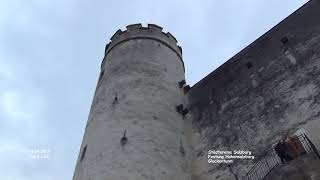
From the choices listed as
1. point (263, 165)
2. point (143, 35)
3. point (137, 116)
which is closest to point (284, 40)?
point (263, 165)

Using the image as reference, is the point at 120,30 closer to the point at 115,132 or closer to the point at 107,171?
the point at 115,132

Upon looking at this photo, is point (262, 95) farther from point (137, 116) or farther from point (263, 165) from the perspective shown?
point (137, 116)

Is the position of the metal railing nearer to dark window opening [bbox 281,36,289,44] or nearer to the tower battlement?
dark window opening [bbox 281,36,289,44]

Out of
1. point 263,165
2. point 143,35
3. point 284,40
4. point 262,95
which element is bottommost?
point 263,165

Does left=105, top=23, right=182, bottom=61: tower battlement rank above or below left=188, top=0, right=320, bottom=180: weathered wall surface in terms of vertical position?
above

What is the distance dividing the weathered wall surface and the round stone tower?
1.06m

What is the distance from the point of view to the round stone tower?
1171 cm

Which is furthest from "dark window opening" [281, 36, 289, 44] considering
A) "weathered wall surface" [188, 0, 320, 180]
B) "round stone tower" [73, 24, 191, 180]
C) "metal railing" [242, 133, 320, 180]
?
"round stone tower" [73, 24, 191, 180]

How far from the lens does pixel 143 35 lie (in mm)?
18578

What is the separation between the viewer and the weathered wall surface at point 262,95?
35.5 ft

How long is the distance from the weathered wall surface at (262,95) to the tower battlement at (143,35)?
4533 millimetres

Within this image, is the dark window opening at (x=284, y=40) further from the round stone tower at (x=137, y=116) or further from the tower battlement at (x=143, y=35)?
the tower battlement at (x=143, y=35)

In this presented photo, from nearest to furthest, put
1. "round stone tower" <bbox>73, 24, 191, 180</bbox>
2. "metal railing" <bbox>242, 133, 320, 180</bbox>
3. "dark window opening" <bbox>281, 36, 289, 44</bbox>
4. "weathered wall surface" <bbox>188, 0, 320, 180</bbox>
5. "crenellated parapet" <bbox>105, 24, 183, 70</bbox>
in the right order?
1. "metal railing" <bbox>242, 133, 320, 180</bbox>
2. "weathered wall surface" <bbox>188, 0, 320, 180</bbox>
3. "round stone tower" <bbox>73, 24, 191, 180</bbox>
4. "dark window opening" <bbox>281, 36, 289, 44</bbox>
5. "crenellated parapet" <bbox>105, 24, 183, 70</bbox>

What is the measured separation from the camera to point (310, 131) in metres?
9.81
